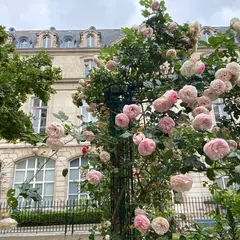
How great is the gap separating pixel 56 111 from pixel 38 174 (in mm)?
4047

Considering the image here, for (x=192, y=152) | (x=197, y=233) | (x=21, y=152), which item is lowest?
(x=197, y=233)

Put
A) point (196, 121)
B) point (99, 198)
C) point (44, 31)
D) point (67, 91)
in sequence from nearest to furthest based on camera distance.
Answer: point (196, 121) < point (99, 198) < point (67, 91) < point (44, 31)

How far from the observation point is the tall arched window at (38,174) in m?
15.0

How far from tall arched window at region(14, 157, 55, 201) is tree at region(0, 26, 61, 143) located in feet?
26.8

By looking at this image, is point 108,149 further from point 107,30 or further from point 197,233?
point 107,30

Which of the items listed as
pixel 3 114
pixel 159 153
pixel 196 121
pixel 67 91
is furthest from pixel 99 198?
pixel 67 91

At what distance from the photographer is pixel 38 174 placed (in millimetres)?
15406

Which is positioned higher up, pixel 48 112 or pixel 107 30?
pixel 107 30

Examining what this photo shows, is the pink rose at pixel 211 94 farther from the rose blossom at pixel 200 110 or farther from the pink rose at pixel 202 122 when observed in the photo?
the pink rose at pixel 202 122

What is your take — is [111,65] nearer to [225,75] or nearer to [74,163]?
[225,75]

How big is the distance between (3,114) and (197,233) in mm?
5437

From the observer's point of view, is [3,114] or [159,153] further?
[3,114]

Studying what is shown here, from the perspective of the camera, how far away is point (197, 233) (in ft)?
7.83

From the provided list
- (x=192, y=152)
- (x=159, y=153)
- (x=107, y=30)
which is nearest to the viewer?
(x=192, y=152)
